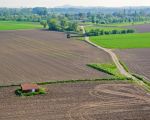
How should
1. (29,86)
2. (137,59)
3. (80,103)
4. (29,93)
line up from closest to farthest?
(80,103), (29,93), (29,86), (137,59)

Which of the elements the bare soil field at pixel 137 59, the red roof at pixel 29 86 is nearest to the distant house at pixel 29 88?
the red roof at pixel 29 86

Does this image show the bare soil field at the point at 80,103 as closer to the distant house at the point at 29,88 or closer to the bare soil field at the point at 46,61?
the distant house at the point at 29,88

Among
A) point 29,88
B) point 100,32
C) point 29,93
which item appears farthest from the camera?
point 100,32

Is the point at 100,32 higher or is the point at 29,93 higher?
the point at 29,93

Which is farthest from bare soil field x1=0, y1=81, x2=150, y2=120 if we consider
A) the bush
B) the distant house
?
the distant house

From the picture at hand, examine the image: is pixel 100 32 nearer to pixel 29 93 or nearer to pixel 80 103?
pixel 29 93

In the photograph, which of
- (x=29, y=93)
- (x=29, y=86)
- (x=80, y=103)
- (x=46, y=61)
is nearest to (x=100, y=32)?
(x=46, y=61)

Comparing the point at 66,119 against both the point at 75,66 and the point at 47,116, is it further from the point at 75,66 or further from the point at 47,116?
the point at 75,66
